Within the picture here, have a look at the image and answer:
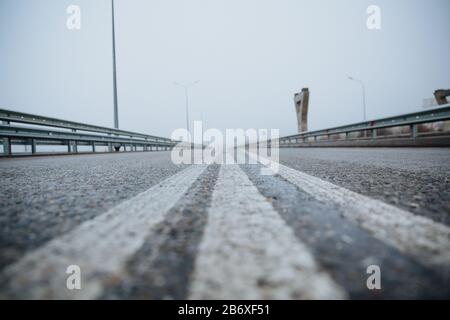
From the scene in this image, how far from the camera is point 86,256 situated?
780mm

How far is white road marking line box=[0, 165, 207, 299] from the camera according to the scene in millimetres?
615

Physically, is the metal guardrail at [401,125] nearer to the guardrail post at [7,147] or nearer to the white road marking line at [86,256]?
the white road marking line at [86,256]

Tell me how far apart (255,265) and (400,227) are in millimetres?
697

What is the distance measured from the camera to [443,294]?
600 millimetres

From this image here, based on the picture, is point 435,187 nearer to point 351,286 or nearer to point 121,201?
point 351,286

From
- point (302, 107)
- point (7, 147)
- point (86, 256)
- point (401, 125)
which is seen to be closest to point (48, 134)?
point (7, 147)

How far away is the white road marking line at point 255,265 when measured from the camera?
61 cm

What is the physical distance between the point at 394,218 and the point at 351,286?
69cm

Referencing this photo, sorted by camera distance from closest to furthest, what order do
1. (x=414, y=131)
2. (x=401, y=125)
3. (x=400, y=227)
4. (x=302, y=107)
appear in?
(x=400, y=227)
(x=414, y=131)
(x=401, y=125)
(x=302, y=107)

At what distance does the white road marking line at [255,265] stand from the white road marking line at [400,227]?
0.34 meters
